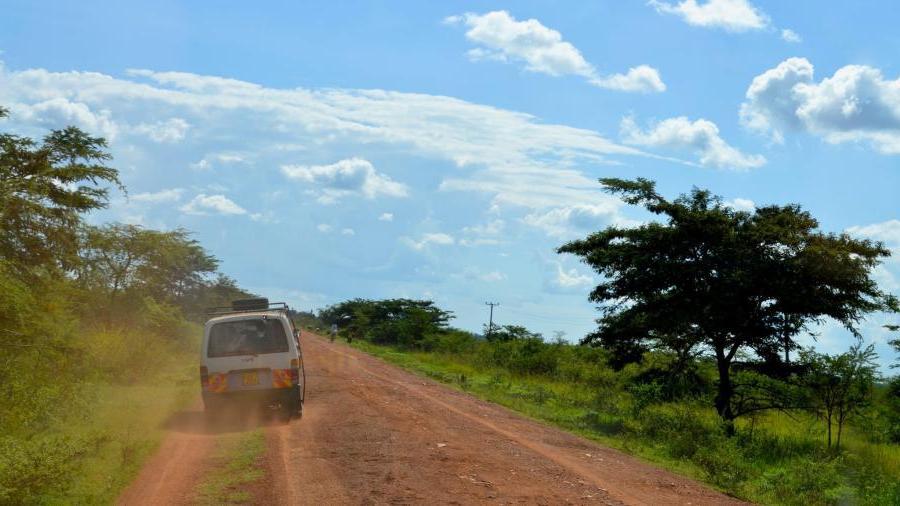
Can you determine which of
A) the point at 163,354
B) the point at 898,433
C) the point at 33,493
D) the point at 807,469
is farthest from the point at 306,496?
the point at 898,433

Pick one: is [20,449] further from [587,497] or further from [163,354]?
[163,354]

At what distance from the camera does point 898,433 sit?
22.2m

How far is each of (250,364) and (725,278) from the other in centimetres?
1038

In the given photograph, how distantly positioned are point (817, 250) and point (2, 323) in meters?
15.6

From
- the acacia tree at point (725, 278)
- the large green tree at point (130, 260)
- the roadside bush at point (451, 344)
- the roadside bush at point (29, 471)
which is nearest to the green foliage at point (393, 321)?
the roadside bush at point (451, 344)

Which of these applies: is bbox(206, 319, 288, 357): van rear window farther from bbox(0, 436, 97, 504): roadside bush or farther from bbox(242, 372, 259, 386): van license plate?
bbox(0, 436, 97, 504): roadside bush

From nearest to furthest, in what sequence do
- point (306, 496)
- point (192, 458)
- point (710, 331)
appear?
point (306, 496)
point (192, 458)
point (710, 331)

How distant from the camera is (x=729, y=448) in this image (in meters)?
15.0

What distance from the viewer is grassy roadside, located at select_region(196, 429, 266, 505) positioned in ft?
27.7

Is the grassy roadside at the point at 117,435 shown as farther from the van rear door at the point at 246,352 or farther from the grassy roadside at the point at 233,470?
the van rear door at the point at 246,352

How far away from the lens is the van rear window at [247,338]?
14164 millimetres

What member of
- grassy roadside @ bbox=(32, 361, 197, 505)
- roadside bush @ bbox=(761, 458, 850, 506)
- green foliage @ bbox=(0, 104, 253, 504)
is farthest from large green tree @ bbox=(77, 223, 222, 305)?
roadside bush @ bbox=(761, 458, 850, 506)

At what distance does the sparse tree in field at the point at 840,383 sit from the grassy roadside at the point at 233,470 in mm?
12183

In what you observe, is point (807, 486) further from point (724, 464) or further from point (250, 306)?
point (250, 306)
